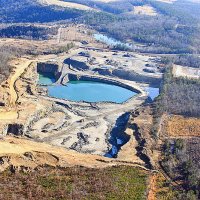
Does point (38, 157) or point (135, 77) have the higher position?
point (38, 157)

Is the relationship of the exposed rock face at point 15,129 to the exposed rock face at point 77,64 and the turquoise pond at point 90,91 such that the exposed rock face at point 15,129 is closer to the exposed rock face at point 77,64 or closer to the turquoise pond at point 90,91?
the turquoise pond at point 90,91

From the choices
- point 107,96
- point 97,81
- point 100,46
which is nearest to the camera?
point 107,96

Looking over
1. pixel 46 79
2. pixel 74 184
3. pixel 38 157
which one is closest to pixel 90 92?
pixel 46 79

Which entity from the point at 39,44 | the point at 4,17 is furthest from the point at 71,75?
the point at 4,17

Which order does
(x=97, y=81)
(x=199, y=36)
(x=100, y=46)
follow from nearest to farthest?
(x=97, y=81)
(x=100, y=46)
(x=199, y=36)

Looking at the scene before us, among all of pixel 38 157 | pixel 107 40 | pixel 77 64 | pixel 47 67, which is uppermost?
pixel 38 157

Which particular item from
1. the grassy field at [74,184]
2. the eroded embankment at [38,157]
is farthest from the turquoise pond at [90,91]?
the grassy field at [74,184]

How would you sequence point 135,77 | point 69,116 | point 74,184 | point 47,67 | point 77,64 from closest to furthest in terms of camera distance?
1. point 74,184
2. point 69,116
3. point 135,77
4. point 47,67
5. point 77,64

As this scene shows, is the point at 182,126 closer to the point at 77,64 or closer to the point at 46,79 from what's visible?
the point at 46,79

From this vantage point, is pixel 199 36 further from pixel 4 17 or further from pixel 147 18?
pixel 4 17

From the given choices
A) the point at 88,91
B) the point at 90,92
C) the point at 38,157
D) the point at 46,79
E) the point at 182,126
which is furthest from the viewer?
the point at 46,79
